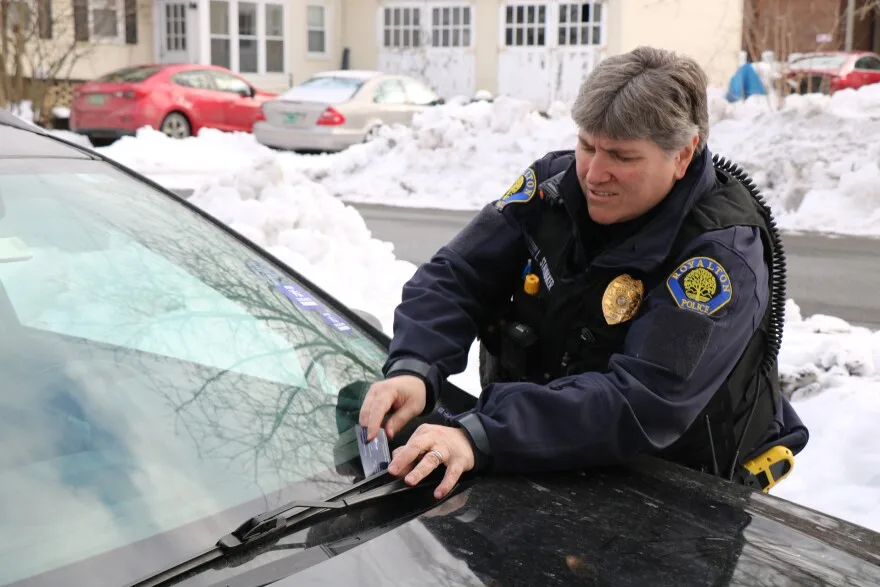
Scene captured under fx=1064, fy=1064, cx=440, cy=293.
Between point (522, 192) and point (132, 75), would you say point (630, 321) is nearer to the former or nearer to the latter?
point (522, 192)

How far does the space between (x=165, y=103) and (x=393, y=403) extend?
613 inches

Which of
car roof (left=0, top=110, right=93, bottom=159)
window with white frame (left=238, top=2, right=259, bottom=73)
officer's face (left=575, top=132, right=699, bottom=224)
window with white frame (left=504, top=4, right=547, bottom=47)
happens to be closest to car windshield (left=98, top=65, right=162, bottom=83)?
window with white frame (left=238, top=2, right=259, bottom=73)

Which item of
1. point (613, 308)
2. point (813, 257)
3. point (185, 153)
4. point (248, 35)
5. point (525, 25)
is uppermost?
point (525, 25)

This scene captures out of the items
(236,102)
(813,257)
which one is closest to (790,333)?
(813,257)

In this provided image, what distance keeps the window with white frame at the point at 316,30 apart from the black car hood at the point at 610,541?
84.2 ft

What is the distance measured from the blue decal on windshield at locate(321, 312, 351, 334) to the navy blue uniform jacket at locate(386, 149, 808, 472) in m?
0.11

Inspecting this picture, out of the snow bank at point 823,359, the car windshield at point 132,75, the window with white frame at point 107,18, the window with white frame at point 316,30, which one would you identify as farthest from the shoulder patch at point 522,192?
the window with white frame at point 316,30

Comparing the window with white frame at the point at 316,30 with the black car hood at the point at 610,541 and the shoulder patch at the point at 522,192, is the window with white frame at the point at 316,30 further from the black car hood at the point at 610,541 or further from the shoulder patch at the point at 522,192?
the black car hood at the point at 610,541

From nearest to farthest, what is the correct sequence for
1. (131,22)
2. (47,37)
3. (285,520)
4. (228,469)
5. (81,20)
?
(285,520) < (228,469) < (47,37) < (81,20) < (131,22)

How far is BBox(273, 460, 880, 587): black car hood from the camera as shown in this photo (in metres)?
1.47

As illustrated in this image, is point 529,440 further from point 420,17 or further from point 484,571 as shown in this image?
point 420,17

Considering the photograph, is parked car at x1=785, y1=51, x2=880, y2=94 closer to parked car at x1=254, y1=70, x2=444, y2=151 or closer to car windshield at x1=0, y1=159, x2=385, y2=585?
parked car at x1=254, y1=70, x2=444, y2=151

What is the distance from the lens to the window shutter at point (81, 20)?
21.7m

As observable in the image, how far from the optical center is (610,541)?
1.58 m
